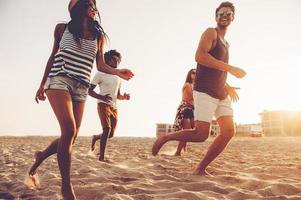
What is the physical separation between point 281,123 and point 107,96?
25536 millimetres

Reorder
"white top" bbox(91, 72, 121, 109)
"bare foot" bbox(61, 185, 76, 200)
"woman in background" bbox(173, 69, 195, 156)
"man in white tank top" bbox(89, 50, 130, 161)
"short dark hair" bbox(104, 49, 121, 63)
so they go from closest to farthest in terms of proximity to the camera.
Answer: "bare foot" bbox(61, 185, 76, 200) → "man in white tank top" bbox(89, 50, 130, 161) → "white top" bbox(91, 72, 121, 109) → "short dark hair" bbox(104, 49, 121, 63) → "woman in background" bbox(173, 69, 195, 156)

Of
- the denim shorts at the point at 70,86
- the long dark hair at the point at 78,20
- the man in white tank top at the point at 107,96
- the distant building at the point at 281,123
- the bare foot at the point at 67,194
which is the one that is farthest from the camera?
the distant building at the point at 281,123

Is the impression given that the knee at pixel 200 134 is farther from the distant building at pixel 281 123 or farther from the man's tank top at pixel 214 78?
the distant building at pixel 281 123

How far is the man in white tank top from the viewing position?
5566 mm

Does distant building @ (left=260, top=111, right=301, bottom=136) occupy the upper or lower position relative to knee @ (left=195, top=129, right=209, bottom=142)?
upper

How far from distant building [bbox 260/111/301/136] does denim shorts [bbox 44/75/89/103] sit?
27.3 m

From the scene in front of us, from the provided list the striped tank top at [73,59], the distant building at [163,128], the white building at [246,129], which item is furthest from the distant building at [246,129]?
the striped tank top at [73,59]

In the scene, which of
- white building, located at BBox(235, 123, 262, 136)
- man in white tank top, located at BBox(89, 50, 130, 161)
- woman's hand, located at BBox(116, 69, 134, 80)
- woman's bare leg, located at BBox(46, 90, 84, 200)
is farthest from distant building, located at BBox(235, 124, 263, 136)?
woman's bare leg, located at BBox(46, 90, 84, 200)

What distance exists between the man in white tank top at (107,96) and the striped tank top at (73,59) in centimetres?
249

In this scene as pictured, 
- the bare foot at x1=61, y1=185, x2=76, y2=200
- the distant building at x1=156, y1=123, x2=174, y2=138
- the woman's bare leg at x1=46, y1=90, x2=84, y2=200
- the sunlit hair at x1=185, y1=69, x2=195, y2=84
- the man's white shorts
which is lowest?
the bare foot at x1=61, y1=185, x2=76, y2=200

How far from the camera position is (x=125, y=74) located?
3059 millimetres

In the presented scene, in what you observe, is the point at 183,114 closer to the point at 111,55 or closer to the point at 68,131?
the point at 111,55

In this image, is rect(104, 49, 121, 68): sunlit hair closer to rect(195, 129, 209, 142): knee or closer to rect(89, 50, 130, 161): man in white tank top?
rect(89, 50, 130, 161): man in white tank top

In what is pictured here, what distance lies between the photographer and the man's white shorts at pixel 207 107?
383 cm
